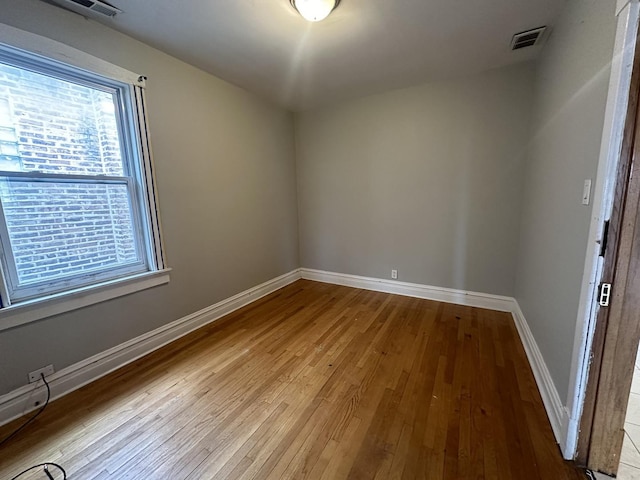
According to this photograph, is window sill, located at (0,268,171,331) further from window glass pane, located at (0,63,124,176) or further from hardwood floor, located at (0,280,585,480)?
window glass pane, located at (0,63,124,176)

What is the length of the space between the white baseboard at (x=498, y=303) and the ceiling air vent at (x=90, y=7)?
11.0 feet

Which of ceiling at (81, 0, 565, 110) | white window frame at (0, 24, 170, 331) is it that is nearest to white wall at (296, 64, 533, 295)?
ceiling at (81, 0, 565, 110)

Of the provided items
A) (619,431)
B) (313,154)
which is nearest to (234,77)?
(313,154)

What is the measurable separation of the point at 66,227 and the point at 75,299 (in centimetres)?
50

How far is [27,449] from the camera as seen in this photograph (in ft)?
4.54

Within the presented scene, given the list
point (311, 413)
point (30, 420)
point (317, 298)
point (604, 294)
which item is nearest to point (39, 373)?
point (30, 420)

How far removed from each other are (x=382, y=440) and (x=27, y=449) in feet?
6.14

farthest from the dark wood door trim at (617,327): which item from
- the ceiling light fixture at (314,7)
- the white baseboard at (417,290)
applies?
the white baseboard at (417,290)

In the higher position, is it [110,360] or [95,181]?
[95,181]

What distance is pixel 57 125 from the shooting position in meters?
1.74

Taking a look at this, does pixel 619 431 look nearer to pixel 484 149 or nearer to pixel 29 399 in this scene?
pixel 484 149

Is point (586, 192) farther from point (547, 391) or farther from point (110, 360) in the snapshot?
point (110, 360)

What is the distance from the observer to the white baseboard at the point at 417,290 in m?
2.91

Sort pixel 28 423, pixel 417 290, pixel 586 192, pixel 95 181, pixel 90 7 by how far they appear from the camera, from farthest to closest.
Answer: pixel 417 290
pixel 95 181
pixel 90 7
pixel 28 423
pixel 586 192
